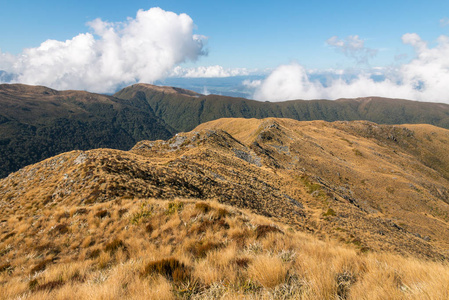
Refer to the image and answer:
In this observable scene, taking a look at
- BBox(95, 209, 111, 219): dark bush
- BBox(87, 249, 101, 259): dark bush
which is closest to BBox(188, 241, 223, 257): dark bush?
BBox(87, 249, 101, 259): dark bush

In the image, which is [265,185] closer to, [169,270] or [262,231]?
[262,231]

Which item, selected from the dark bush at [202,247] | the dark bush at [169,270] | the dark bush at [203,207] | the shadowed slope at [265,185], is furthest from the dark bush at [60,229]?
the dark bush at [169,270]

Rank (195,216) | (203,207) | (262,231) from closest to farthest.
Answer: (262,231) → (195,216) → (203,207)

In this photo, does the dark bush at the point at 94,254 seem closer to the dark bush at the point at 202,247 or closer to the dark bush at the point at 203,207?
the dark bush at the point at 202,247

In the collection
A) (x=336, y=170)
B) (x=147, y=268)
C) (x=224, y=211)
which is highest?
(x=147, y=268)

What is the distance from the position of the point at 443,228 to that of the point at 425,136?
7126 inches

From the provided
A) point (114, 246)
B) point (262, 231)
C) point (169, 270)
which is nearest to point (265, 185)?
point (262, 231)

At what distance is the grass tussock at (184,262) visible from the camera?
3.83 meters

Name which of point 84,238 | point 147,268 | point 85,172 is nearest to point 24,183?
point 85,172

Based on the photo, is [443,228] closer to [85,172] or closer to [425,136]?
[85,172]

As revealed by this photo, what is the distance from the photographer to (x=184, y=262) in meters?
5.86

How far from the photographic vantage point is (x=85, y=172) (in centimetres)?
1806

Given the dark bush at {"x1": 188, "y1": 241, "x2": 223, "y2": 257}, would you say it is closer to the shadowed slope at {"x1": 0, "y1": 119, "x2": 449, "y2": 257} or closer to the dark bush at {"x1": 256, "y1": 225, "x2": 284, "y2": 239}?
the dark bush at {"x1": 256, "y1": 225, "x2": 284, "y2": 239}

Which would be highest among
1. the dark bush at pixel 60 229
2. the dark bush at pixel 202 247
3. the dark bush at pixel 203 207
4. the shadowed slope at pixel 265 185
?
the dark bush at pixel 202 247
